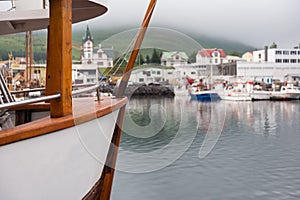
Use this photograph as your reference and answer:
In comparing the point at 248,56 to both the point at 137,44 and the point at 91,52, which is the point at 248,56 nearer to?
the point at 137,44

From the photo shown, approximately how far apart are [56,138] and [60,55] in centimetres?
64

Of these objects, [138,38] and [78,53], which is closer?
[78,53]

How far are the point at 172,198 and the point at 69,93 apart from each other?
234 inches

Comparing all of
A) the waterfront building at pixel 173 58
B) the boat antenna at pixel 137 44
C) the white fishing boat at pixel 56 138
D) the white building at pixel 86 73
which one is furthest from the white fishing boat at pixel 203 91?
the white fishing boat at pixel 56 138

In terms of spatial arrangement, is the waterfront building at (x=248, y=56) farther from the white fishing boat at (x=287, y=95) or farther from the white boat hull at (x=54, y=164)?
the white boat hull at (x=54, y=164)

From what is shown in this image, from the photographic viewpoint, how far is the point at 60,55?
9.75 ft

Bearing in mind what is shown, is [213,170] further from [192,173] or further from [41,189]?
[41,189]

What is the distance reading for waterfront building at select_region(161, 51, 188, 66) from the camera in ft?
12.8

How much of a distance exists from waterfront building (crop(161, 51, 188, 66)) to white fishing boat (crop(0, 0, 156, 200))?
0.74 m

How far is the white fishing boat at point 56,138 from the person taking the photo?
253 centimetres

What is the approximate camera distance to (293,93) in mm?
49406

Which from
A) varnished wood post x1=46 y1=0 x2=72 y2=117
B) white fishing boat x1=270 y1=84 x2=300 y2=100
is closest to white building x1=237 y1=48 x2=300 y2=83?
white fishing boat x1=270 y1=84 x2=300 y2=100

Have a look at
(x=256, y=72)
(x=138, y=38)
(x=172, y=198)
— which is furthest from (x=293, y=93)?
(x=138, y=38)

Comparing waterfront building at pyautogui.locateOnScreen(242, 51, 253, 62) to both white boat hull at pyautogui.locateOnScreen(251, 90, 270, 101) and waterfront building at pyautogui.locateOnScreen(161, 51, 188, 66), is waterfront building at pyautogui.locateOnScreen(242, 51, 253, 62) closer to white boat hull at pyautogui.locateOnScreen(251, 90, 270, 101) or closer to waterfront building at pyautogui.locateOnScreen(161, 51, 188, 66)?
white boat hull at pyautogui.locateOnScreen(251, 90, 270, 101)
